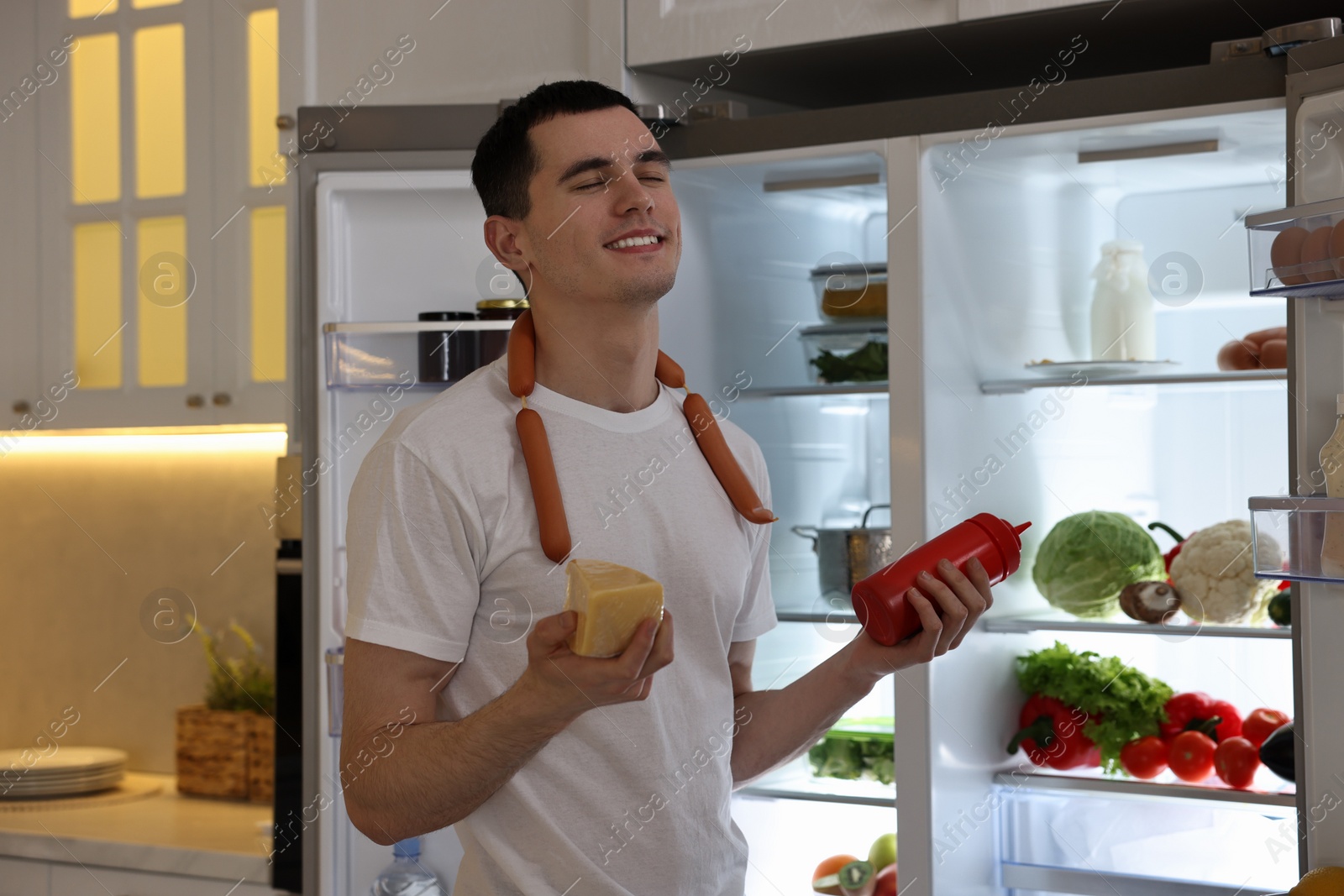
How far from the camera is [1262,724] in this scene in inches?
82.3

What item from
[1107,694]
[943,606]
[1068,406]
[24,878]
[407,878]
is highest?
[1068,406]

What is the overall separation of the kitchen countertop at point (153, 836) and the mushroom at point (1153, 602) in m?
1.77

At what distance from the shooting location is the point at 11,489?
Result: 3.61 metres

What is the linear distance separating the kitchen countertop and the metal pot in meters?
1.32

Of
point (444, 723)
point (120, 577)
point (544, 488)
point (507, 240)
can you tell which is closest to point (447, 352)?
point (507, 240)

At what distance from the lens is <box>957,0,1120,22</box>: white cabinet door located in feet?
6.40

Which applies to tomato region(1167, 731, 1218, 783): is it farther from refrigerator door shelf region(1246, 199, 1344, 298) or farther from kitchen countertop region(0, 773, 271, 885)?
kitchen countertop region(0, 773, 271, 885)

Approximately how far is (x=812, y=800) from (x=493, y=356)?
2.98 feet

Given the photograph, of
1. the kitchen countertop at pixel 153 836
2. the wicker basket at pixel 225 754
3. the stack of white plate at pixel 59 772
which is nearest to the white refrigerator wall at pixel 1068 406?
the kitchen countertop at pixel 153 836

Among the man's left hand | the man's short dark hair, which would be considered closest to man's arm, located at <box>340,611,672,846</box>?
the man's left hand

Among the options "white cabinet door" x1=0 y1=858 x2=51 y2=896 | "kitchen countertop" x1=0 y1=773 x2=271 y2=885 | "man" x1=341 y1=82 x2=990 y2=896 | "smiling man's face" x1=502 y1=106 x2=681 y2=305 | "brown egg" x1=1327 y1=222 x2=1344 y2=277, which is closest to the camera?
"man" x1=341 y1=82 x2=990 y2=896

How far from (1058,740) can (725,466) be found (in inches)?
41.0

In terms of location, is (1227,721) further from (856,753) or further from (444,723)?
(444,723)

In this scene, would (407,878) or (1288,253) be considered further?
(407,878)
